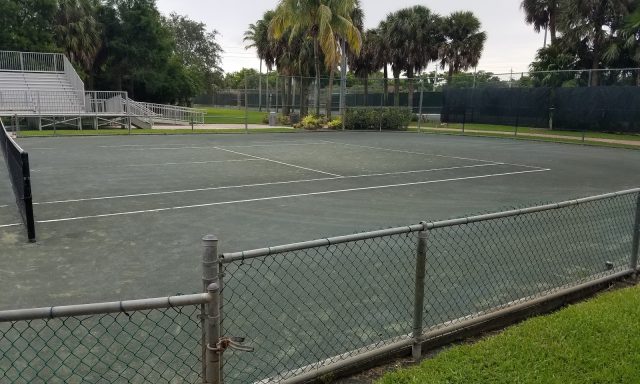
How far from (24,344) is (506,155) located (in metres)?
17.9

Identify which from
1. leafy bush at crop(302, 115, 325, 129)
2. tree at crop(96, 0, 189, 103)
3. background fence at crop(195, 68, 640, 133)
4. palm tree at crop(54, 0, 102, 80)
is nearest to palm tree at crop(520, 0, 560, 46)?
background fence at crop(195, 68, 640, 133)

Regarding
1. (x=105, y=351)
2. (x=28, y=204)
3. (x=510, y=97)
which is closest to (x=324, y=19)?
(x=510, y=97)

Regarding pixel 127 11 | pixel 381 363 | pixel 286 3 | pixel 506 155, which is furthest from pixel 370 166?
pixel 127 11

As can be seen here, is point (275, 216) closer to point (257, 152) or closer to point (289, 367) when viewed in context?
point (289, 367)

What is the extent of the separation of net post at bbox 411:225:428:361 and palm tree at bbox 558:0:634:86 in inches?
1282

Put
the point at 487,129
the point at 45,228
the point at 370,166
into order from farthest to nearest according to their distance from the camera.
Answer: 1. the point at 487,129
2. the point at 370,166
3. the point at 45,228

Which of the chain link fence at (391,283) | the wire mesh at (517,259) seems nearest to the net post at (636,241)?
the chain link fence at (391,283)

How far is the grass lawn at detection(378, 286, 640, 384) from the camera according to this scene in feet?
11.5

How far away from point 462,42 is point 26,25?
33575mm

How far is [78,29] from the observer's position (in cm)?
4034

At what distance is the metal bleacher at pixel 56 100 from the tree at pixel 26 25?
2.82 metres

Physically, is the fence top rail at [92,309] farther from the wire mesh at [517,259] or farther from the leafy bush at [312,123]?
the leafy bush at [312,123]

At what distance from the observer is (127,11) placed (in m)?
41.7

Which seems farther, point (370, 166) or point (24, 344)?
point (370, 166)
